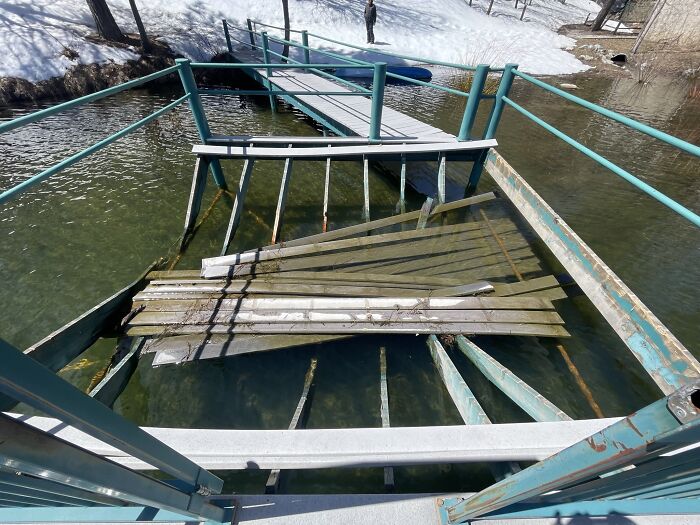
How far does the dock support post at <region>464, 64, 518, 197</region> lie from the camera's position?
4.31 meters

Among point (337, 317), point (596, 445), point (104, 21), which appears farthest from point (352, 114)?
point (104, 21)

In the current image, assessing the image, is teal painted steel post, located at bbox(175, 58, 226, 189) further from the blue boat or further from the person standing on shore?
the person standing on shore

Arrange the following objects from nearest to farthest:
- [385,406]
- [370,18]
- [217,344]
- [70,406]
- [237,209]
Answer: [70,406]
[385,406]
[217,344]
[237,209]
[370,18]

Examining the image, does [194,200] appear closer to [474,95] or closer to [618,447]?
[474,95]

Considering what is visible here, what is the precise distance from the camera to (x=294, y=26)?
19.7 m

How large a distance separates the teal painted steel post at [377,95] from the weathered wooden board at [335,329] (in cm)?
354

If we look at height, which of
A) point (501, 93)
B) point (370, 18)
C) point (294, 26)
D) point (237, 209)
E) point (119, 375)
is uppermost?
point (370, 18)

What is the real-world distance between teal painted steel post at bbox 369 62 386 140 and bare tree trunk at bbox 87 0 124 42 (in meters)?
13.7

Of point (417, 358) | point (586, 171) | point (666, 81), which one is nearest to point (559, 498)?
point (417, 358)

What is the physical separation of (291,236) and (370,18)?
20.8 metres

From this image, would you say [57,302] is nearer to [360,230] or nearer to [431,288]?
[360,230]

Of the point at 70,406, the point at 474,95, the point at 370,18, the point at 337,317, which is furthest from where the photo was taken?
the point at 370,18

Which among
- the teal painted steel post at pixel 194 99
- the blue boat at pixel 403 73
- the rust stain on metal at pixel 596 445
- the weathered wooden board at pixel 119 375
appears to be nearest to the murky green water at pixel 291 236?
the weathered wooden board at pixel 119 375

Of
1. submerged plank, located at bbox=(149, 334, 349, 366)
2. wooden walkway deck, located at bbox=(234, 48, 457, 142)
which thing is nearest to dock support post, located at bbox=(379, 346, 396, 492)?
submerged plank, located at bbox=(149, 334, 349, 366)
